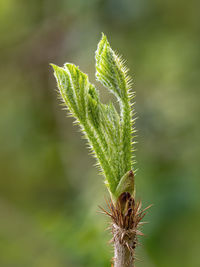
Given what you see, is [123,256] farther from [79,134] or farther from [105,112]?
[79,134]

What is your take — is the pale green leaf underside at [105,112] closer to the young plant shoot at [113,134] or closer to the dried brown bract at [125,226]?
the young plant shoot at [113,134]

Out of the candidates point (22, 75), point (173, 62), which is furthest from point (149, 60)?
point (22, 75)

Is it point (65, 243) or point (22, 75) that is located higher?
point (22, 75)

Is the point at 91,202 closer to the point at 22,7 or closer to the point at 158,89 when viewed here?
the point at 158,89

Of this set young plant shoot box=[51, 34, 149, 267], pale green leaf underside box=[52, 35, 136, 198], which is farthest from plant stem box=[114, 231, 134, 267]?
pale green leaf underside box=[52, 35, 136, 198]

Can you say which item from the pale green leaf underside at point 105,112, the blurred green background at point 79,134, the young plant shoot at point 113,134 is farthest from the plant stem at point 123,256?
the blurred green background at point 79,134

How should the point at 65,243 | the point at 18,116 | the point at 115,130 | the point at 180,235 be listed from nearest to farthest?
1. the point at 115,130
2. the point at 65,243
3. the point at 180,235
4. the point at 18,116

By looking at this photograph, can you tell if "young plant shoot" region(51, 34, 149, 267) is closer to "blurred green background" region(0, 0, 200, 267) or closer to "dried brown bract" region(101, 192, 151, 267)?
"dried brown bract" region(101, 192, 151, 267)
